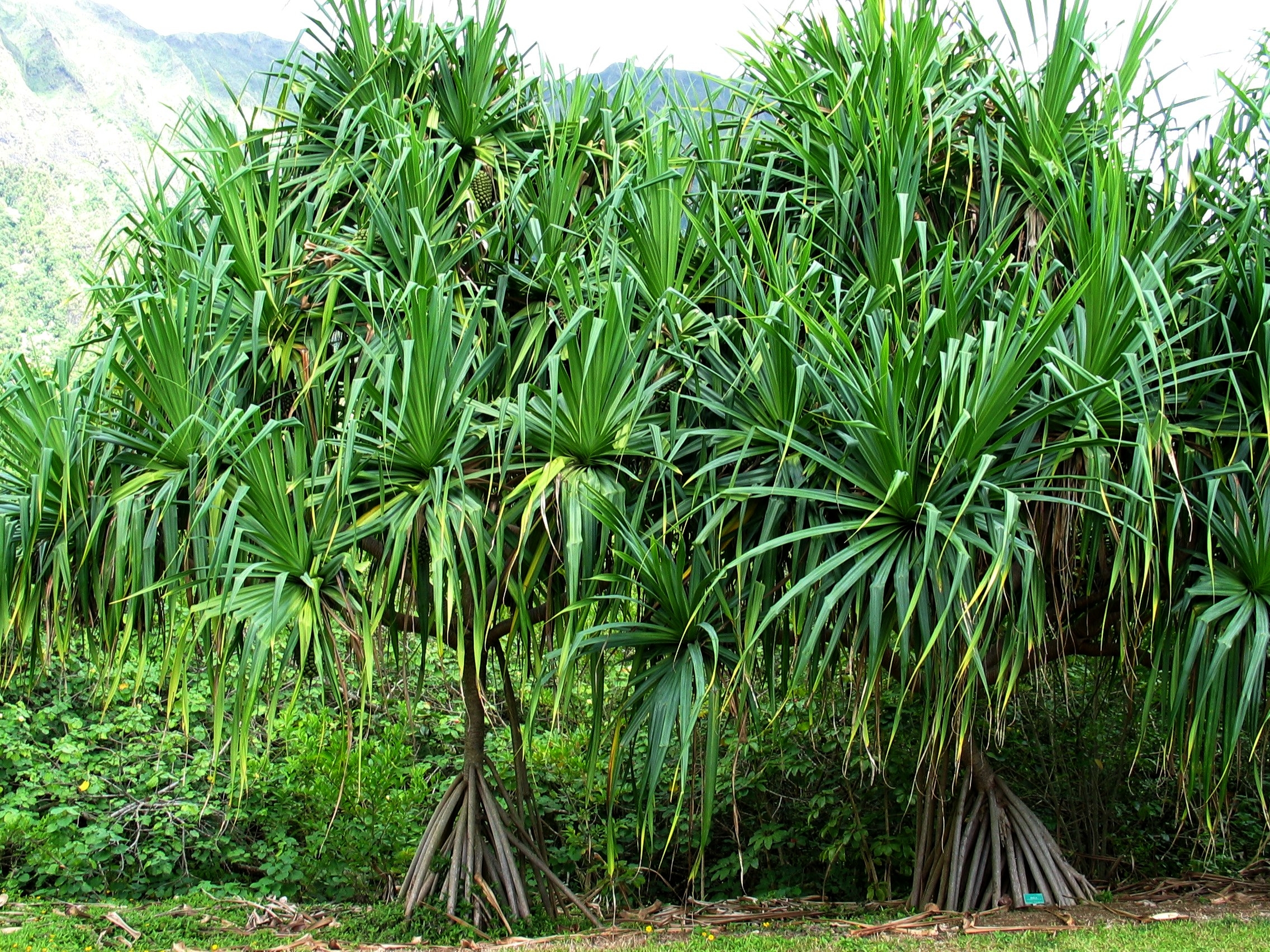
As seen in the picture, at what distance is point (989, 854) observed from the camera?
4094mm

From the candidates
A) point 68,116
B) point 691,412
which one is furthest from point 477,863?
point 68,116

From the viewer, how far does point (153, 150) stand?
4234 millimetres

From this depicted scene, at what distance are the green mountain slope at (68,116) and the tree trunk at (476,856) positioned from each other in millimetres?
8570

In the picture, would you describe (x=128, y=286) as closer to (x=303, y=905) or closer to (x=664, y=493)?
(x=664, y=493)

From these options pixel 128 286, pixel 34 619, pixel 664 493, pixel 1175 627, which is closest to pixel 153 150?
pixel 128 286

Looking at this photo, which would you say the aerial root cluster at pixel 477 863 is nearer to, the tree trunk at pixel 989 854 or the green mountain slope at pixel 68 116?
the tree trunk at pixel 989 854

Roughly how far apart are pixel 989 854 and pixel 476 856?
2.10 m

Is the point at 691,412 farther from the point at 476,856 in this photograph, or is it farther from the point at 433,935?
the point at 433,935

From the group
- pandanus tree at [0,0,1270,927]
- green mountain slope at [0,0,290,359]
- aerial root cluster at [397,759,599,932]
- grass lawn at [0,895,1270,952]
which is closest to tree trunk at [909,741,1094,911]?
pandanus tree at [0,0,1270,927]

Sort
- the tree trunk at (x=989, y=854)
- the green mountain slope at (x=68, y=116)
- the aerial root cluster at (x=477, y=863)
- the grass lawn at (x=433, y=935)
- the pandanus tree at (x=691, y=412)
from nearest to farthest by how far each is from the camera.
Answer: the pandanus tree at (x=691, y=412), the grass lawn at (x=433, y=935), the tree trunk at (x=989, y=854), the aerial root cluster at (x=477, y=863), the green mountain slope at (x=68, y=116)

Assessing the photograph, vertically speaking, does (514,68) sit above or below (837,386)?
above

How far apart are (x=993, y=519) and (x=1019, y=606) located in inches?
26.3

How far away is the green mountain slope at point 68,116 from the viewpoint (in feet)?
70.8

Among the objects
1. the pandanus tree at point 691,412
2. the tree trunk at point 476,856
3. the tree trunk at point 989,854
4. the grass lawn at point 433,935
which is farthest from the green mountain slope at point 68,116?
the tree trunk at point 989,854
